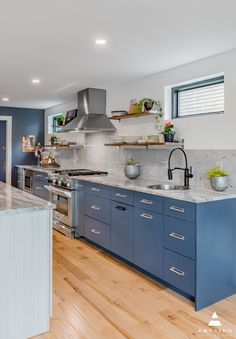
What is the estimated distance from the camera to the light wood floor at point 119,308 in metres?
2.28

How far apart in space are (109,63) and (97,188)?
5.18 feet

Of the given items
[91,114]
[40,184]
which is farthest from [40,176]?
[91,114]

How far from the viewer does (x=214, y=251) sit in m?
2.71

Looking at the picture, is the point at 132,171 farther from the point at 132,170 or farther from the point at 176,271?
the point at 176,271

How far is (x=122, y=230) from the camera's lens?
357 cm

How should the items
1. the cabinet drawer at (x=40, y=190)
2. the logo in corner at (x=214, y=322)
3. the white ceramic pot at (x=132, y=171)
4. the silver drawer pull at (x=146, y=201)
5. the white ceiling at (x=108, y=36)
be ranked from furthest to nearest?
the cabinet drawer at (x=40, y=190), the white ceramic pot at (x=132, y=171), the silver drawer pull at (x=146, y=201), the logo in corner at (x=214, y=322), the white ceiling at (x=108, y=36)

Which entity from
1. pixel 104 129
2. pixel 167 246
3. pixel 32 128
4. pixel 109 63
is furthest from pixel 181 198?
pixel 32 128

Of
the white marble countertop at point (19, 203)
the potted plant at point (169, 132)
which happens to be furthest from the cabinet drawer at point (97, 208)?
the white marble countertop at point (19, 203)

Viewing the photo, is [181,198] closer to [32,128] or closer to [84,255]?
[84,255]

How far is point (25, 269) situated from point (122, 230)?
1.56 meters

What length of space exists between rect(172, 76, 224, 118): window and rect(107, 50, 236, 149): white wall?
0.14 metres

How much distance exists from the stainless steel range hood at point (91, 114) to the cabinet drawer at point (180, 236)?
2310 millimetres

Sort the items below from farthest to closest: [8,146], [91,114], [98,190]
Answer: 1. [8,146]
2. [91,114]
3. [98,190]

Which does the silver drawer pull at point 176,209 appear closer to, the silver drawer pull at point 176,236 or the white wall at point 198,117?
the silver drawer pull at point 176,236
